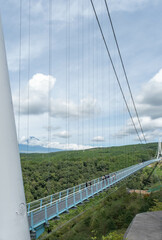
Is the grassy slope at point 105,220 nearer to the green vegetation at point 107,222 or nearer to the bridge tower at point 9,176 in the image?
the green vegetation at point 107,222

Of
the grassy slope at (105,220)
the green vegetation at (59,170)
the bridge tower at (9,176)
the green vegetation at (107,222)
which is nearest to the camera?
the bridge tower at (9,176)

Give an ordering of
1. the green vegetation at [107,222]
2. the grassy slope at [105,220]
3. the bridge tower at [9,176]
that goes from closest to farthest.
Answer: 1. the bridge tower at [9,176]
2. the green vegetation at [107,222]
3. the grassy slope at [105,220]

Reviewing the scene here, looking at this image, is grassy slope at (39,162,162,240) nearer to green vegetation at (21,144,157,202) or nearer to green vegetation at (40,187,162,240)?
green vegetation at (40,187,162,240)

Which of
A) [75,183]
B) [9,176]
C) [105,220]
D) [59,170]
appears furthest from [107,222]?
[59,170]

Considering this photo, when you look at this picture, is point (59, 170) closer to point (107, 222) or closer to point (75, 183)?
point (75, 183)

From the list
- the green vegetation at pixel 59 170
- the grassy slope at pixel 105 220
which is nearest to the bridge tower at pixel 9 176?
the grassy slope at pixel 105 220

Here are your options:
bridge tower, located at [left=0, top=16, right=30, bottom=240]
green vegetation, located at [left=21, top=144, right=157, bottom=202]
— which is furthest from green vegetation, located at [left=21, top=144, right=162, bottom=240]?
bridge tower, located at [left=0, top=16, right=30, bottom=240]

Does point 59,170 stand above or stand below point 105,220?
above

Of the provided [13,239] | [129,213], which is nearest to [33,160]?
[129,213]

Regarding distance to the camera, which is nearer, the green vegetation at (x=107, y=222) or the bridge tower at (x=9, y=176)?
the bridge tower at (x=9, y=176)

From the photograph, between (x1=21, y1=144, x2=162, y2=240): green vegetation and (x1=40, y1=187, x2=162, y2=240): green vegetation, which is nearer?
(x1=40, y1=187, x2=162, y2=240): green vegetation
